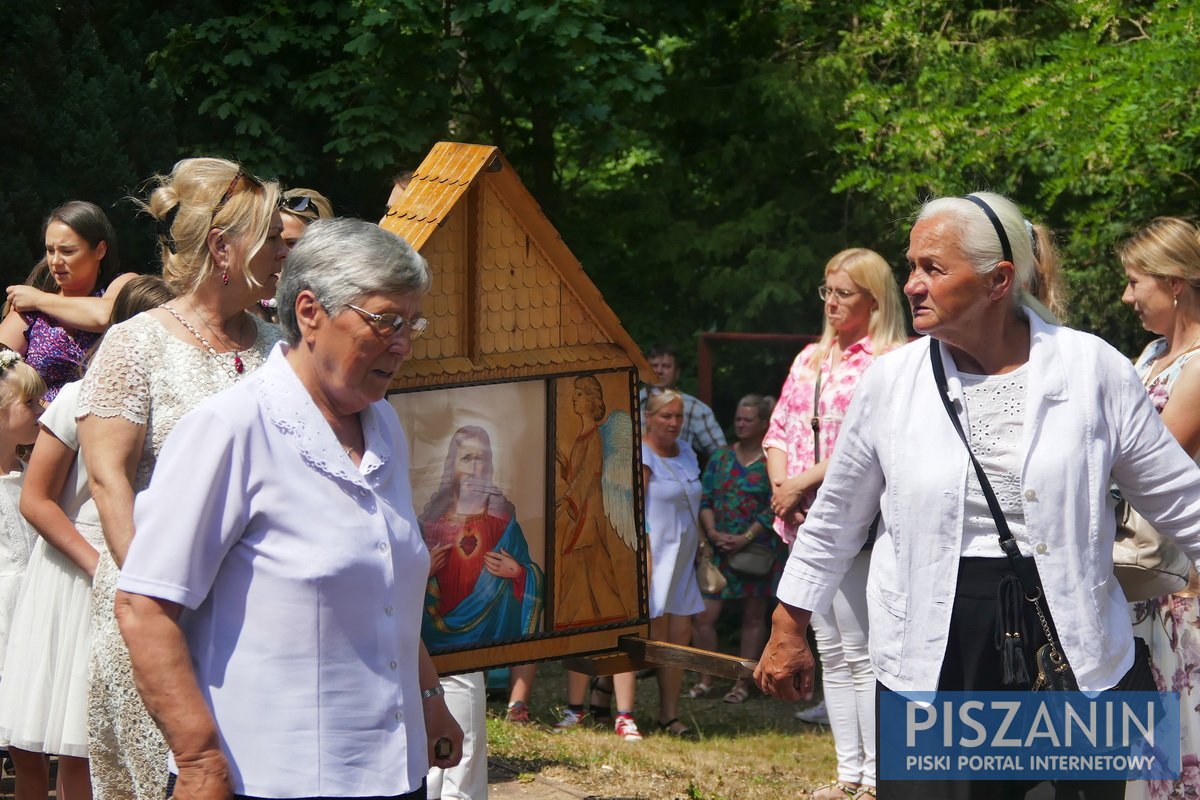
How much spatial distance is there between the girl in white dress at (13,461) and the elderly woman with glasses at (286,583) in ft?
8.26

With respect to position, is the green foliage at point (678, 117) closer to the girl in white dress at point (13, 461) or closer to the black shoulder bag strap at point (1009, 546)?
the girl in white dress at point (13, 461)

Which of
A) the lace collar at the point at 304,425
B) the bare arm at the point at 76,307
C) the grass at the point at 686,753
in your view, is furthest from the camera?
the grass at the point at 686,753

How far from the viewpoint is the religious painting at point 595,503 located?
13.8ft

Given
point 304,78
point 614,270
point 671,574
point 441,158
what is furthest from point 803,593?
point 614,270

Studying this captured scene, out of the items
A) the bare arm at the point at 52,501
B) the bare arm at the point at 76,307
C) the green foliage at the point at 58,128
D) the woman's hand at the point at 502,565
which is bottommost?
the woman's hand at the point at 502,565

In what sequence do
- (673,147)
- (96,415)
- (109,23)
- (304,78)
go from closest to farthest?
(96,415) < (109,23) < (304,78) < (673,147)

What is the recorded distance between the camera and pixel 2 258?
795 cm

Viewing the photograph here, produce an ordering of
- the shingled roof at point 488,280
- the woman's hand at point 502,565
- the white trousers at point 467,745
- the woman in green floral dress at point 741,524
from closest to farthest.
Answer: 1. the shingled roof at point 488,280
2. the woman's hand at point 502,565
3. the white trousers at point 467,745
4. the woman in green floral dress at point 741,524

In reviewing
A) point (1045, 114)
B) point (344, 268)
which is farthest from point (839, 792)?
point (1045, 114)

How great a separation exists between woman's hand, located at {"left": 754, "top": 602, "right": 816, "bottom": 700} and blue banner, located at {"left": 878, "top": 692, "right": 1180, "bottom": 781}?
259mm

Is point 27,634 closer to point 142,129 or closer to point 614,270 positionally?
point 142,129

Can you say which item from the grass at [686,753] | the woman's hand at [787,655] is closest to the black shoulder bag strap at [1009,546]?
the woman's hand at [787,655]

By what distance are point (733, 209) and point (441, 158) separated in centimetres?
838

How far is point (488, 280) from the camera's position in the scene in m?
4.00
